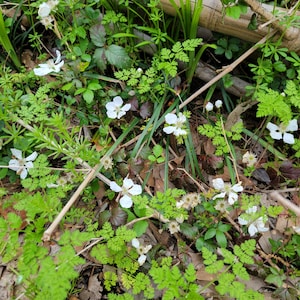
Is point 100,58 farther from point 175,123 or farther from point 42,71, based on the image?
point 175,123

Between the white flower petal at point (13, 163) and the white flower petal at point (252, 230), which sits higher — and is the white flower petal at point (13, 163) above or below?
below

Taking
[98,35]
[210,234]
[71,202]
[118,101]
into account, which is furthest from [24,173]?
[210,234]

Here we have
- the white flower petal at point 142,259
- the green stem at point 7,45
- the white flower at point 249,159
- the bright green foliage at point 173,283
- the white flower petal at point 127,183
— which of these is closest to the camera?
the bright green foliage at point 173,283

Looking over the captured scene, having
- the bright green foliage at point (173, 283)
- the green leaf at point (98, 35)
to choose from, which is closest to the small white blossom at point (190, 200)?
the bright green foliage at point (173, 283)

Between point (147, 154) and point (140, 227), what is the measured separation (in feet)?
1.22

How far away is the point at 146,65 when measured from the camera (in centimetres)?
199

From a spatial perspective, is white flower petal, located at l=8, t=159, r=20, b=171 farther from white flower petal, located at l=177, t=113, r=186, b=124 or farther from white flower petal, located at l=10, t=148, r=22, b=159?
white flower petal, located at l=177, t=113, r=186, b=124

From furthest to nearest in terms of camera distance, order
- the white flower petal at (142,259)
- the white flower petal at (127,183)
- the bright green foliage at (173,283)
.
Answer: the white flower petal at (127,183) < the white flower petal at (142,259) < the bright green foliage at (173,283)

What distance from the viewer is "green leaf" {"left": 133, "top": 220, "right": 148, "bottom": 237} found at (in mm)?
1610

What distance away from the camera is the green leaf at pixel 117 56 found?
1842mm

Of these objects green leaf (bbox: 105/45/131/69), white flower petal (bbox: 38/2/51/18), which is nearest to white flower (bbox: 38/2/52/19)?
white flower petal (bbox: 38/2/51/18)

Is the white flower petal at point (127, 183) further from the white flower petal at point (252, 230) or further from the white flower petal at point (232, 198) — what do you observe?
the white flower petal at point (252, 230)

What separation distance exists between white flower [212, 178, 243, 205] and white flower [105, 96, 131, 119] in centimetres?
59

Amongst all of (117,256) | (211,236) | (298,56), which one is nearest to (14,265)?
(117,256)
